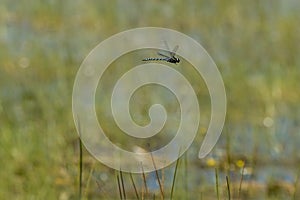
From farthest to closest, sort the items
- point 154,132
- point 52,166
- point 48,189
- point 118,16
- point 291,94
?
point 118,16 → point 291,94 → point 154,132 → point 52,166 → point 48,189

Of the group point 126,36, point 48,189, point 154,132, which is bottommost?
point 48,189

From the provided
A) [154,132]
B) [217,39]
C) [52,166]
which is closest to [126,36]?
[217,39]

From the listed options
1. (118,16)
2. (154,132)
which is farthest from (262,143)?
(118,16)

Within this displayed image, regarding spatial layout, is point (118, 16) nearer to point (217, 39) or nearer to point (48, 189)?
point (217, 39)

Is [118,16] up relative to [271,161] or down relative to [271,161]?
up

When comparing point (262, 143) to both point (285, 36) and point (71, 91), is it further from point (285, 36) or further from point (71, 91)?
point (285, 36)

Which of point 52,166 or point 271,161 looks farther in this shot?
point 271,161

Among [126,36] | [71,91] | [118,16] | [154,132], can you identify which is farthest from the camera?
[118,16]
